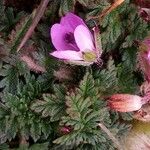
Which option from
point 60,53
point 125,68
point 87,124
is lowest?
point 87,124

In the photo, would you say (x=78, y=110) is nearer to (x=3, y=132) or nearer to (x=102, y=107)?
(x=102, y=107)

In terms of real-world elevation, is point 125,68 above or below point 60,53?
below

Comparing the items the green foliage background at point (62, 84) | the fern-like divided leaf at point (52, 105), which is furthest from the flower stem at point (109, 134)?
the fern-like divided leaf at point (52, 105)

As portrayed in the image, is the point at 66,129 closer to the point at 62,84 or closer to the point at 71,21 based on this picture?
the point at 62,84

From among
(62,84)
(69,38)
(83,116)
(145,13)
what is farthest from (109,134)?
(145,13)

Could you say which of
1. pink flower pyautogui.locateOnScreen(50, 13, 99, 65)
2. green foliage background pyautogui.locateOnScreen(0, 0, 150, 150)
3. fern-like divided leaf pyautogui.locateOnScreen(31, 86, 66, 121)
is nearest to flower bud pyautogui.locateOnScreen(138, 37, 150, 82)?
green foliage background pyautogui.locateOnScreen(0, 0, 150, 150)

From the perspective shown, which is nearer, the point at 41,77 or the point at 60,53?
the point at 60,53

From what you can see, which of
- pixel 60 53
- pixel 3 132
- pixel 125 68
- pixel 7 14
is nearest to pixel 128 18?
pixel 125 68
